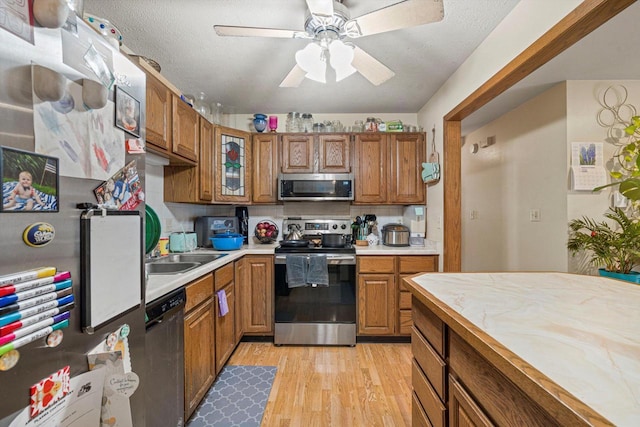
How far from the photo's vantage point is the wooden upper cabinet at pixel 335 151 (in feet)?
9.50

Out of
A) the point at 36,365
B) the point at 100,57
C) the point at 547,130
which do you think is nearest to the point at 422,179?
the point at 547,130

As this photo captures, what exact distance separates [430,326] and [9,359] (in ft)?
3.90

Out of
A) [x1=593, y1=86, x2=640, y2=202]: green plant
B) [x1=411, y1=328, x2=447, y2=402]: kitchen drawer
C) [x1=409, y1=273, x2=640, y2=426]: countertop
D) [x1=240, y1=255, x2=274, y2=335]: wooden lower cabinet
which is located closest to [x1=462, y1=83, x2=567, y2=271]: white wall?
[x1=593, y1=86, x2=640, y2=202]: green plant

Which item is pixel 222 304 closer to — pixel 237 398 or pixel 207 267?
pixel 207 267

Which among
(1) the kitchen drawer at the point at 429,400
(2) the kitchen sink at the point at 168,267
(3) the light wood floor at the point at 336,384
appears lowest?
(3) the light wood floor at the point at 336,384

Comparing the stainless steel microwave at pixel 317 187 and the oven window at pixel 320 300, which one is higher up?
the stainless steel microwave at pixel 317 187

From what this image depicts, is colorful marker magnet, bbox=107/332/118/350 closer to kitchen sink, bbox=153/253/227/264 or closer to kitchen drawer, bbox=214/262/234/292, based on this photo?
kitchen drawer, bbox=214/262/234/292

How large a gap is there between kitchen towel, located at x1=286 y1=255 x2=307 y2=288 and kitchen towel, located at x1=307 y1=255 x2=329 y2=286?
5 centimetres

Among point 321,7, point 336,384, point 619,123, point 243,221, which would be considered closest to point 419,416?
point 336,384

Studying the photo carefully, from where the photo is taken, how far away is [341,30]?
146 cm

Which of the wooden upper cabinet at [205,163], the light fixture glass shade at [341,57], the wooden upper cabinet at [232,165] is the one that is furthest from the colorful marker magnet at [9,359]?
the wooden upper cabinet at [232,165]

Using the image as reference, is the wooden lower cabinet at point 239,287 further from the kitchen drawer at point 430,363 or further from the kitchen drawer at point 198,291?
the kitchen drawer at point 430,363

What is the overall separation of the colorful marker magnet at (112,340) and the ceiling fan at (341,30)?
1.44m

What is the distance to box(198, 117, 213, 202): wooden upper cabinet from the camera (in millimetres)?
2356
